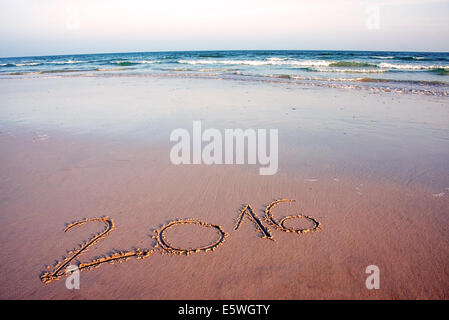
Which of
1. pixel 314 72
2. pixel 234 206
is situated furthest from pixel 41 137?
pixel 314 72

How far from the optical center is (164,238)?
2605mm

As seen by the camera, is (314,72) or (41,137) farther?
(314,72)

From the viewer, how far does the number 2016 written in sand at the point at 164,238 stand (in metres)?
2.27

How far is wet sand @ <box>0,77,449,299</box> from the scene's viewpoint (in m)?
2.13

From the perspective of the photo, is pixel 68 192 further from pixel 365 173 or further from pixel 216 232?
pixel 365 173

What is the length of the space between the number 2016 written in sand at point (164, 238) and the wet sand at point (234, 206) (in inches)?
2.2

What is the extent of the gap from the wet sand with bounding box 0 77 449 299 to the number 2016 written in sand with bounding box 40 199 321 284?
0.18 feet

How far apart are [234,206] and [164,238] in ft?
2.91

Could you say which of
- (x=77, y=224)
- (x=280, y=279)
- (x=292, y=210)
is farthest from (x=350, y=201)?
(x=77, y=224)

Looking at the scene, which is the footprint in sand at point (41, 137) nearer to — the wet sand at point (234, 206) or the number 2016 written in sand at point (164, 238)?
the wet sand at point (234, 206)

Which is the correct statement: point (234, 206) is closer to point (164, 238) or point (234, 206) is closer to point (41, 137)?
point (164, 238)

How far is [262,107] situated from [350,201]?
16.2ft

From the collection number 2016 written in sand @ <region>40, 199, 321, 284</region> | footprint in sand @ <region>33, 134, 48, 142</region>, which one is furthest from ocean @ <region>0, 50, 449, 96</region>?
footprint in sand @ <region>33, 134, 48, 142</region>

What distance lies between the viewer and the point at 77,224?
280cm
